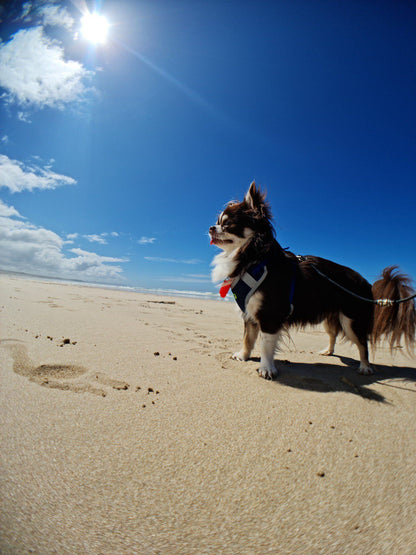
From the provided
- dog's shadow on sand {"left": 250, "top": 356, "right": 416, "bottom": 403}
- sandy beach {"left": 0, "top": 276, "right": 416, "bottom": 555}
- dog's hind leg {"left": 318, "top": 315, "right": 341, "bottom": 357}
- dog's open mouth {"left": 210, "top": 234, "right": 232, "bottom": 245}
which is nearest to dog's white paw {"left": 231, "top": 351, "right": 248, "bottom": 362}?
dog's shadow on sand {"left": 250, "top": 356, "right": 416, "bottom": 403}

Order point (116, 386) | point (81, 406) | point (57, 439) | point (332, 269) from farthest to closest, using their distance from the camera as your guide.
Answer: point (332, 269)
point (116, 386)
point (81, 406)
point (57, 439)

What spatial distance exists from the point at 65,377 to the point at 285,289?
2296 mm

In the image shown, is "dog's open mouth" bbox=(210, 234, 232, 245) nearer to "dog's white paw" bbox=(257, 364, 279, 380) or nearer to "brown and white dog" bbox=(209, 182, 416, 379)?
"brown and white dog" bbox=(209, 182, 416, 379)

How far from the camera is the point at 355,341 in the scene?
10.7 feet

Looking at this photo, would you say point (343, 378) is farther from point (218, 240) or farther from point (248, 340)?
point (218, 240)

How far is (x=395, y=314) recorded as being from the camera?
3314 millimetres

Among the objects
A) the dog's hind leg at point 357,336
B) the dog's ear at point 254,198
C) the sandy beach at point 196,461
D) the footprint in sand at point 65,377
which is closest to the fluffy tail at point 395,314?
the dog's hind leg at point 357,336

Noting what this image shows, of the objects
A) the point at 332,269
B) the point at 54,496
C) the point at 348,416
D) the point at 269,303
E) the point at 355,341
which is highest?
the point at 332,269

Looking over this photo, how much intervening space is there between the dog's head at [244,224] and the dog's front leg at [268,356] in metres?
1.14

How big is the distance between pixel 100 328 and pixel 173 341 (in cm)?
120

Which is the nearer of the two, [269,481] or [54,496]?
[54,496]

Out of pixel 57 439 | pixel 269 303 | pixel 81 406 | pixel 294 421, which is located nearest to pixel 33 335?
pixel 81 406

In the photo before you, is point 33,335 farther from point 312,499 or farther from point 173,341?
point 312,499

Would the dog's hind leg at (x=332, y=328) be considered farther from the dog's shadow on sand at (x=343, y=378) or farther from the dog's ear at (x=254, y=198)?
the dog's ear at (x=254, y=198)
